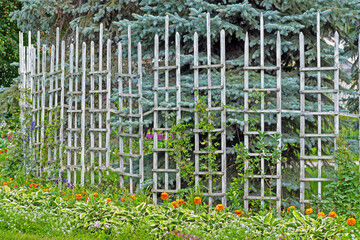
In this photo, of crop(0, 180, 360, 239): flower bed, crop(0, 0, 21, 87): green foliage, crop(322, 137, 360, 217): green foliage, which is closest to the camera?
crop(0, 180, 360, 239): flower bed

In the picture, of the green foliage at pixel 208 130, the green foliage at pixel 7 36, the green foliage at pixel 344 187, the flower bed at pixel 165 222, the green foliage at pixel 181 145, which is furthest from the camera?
the green foliage at pixel 7 36

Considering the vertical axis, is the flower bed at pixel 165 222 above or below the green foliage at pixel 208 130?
below

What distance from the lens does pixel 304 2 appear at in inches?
218

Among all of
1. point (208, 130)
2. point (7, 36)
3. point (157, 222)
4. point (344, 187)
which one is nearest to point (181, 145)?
point (208, 130)

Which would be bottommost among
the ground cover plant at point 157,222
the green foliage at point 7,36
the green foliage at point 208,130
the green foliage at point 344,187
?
the ground cover plant at point 157,222

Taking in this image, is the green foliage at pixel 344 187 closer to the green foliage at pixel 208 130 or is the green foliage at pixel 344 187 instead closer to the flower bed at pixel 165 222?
the flower bed at pixel 165 222

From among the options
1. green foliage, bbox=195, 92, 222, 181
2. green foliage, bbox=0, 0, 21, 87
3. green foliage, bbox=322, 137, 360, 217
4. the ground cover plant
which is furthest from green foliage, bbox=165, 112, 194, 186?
green foliage, bbox=0, 0, 21, 87

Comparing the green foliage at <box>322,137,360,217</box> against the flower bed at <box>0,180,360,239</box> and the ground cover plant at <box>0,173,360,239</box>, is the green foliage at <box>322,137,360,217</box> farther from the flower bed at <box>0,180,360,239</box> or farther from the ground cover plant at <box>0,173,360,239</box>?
the flower bed at <box>0,180,360,239</box>

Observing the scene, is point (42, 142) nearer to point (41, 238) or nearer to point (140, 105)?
point (140, 105)

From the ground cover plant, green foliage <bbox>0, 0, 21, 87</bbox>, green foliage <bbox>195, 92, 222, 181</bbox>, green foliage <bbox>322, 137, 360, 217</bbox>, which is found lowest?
the ground cover plant

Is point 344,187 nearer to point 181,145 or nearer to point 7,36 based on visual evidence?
point 181,145

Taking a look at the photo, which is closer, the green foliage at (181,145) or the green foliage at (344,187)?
the green foliage at (344,187)

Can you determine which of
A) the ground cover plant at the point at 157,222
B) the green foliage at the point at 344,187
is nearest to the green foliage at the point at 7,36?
the ground cover plant at the point at 157,222

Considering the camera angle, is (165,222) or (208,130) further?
(208,130)
